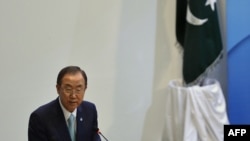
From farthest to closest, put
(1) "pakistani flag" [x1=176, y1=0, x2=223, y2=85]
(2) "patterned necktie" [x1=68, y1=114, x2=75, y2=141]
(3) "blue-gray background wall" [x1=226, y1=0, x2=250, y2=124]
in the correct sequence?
1. (3) "blue-gray background wall" [x1=226, y1=0, x2=250, y2=124]
2. (1) "pakistani flag" [x1=176, y1=0, x2=223, y2=85]
3. (2) "patterned necktie" [x1=68, y1=114, x2=75, y2=141]

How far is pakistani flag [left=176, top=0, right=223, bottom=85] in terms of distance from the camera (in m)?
2.56

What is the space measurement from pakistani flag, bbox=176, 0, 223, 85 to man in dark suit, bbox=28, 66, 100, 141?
34.6 inches

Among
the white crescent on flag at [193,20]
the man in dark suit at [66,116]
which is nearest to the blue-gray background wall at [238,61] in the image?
the white crescent on flag at [193,20]

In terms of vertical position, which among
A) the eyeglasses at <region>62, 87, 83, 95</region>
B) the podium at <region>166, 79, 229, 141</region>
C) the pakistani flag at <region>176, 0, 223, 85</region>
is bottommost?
the podium at <region>166, 79, 229, 141</region>

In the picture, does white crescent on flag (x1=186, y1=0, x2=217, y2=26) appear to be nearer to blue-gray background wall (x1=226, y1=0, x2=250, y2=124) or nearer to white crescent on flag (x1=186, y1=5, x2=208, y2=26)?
white crescent on flag (x1=186, y1=5, x2=208, y2=26)

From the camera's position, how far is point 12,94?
262cm

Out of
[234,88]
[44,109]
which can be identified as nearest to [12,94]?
[44,109]

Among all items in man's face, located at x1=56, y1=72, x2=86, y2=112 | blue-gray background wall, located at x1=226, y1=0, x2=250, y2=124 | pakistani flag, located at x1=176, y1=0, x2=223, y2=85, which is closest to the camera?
man's face, located at x1=56, y1=72, x2=86, y2=112

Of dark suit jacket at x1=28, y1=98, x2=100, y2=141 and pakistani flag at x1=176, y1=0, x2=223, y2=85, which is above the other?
pakistani flag at x1=176, y1=0, x2=223, y2=85

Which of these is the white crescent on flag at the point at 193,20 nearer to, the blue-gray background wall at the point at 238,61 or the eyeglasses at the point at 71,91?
the blue-gray background wall at the point at 238,61

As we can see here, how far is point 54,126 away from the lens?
185 centimetres

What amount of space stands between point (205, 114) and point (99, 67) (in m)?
0.80

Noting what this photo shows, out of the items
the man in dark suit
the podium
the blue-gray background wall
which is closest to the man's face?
the man in dark suit

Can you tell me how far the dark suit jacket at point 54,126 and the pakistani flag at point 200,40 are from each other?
89cm
